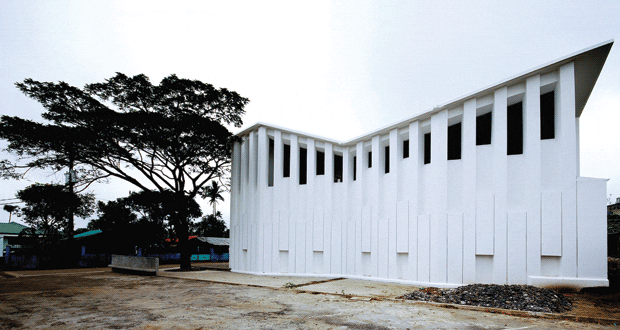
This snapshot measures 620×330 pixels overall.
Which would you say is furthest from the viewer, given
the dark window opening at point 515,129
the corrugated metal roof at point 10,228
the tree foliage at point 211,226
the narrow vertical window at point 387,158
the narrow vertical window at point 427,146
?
the tree foliage at point 211,226

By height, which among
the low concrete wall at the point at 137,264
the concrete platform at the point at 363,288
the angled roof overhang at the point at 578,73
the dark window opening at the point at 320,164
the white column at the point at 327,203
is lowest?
the low concrete wall at the point at 137,264

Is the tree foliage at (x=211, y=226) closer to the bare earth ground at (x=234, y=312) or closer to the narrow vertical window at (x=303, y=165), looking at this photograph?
the narrow vertical window at (x=303, y=165)

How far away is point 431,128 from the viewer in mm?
16438

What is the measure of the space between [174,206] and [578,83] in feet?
73.0

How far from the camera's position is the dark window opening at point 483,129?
643 inches

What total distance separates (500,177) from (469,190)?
1.22 meters

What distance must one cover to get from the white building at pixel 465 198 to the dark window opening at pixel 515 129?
0.14 feet

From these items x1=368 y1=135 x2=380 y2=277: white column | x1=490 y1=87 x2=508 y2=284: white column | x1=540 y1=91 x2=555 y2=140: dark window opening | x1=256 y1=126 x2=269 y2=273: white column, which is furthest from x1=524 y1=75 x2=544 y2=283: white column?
x1=256 y1=126 x2=269 y2=273: white column

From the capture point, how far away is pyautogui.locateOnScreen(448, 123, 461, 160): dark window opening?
16719 millimetres

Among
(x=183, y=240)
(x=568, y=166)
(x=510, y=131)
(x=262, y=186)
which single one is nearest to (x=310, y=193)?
(x=262, y=186)

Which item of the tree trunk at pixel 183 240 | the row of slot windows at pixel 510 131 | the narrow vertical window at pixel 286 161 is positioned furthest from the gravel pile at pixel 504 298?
the tree trunk at pixel 183 240

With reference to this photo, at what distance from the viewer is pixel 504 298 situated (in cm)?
1120

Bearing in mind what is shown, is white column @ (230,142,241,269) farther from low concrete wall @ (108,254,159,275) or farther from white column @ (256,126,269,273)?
low concrete wall @ (108,254,159,275)

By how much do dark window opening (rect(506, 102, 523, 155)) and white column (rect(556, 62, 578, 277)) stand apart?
1430 millimetres
